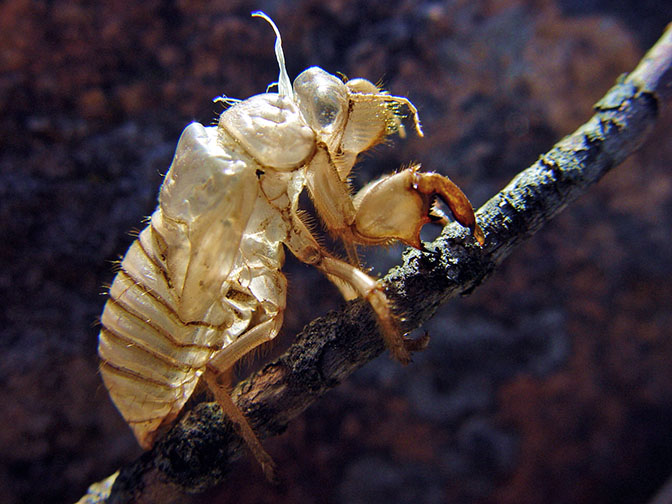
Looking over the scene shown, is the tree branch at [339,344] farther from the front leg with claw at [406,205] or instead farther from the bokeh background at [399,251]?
the bokeh background at [399,251]

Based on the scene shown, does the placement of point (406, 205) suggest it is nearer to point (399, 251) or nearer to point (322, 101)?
point (322, 101)

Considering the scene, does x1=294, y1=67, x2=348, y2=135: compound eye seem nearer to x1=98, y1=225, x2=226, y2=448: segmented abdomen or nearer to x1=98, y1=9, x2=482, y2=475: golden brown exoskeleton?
x1=98, y1=9, x2=482, y2=475: golden brown exoskeleton

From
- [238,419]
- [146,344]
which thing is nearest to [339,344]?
[238,419]

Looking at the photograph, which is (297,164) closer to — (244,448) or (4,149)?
(244,448)

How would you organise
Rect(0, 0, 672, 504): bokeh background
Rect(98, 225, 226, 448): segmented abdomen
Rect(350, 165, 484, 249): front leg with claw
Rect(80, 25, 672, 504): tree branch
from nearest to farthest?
1. Rect(80, 25, 672, 504): tree branch
2. Rect(350, 165, 484, 249): front leg with claw
3. Rect(98, 225, 226, 448): segmented abdomen
4. Rect(0, 0, 672, 504): bokeh background

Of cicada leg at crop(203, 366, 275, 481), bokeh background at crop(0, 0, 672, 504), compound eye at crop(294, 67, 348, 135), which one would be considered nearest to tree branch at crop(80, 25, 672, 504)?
cicada leg at crop(203, 366, 275, 481)

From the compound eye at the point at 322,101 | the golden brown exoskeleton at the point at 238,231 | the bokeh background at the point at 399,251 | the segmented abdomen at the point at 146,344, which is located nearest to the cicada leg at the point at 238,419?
the golden brown exoskeleton at the point at 238,231
